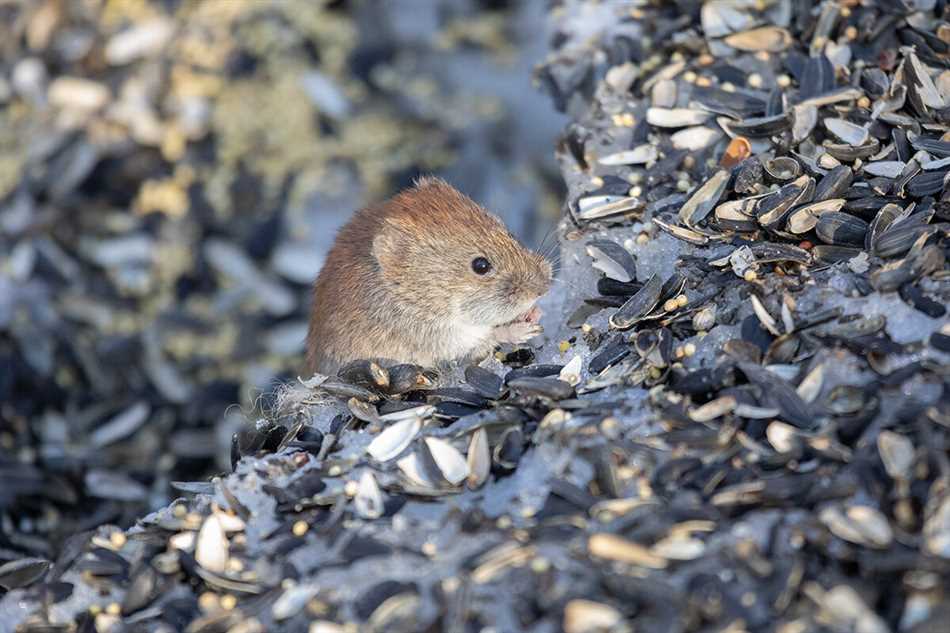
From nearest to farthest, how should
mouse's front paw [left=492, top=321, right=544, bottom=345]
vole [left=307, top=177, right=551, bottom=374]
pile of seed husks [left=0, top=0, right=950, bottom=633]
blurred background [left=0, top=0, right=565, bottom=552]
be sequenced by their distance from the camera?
pile of seed husks [left=0, top=0, right=950, bottom=633], mouse's front paw [left=492, top=321, right=544, bottom=345], vole [left=307, top=177, right=551, bottom=374], blurred background [left=0, top=0, right=565, bottom=552]

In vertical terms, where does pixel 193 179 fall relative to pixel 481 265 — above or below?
above

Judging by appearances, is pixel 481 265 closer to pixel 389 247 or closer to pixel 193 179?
pixel 389 247

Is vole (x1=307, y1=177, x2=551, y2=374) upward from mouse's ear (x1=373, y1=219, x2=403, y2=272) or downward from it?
downward

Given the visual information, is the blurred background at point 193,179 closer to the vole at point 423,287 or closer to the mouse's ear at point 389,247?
the vole at point 423,287

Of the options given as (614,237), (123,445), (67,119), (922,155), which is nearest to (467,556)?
(614,237)

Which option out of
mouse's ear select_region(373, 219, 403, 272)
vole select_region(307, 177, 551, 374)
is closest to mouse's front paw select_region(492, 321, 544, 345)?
vole select_region(307, 177, 551, 374)

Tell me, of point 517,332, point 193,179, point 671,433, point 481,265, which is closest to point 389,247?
point 481,265

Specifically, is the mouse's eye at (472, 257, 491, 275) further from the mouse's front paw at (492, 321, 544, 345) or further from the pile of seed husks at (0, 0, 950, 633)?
the pile of seed husks at (0, 0, 950, 633)

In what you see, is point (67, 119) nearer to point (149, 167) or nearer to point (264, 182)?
point (149, 167)
